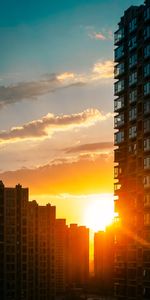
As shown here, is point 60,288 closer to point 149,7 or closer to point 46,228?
point 46,228

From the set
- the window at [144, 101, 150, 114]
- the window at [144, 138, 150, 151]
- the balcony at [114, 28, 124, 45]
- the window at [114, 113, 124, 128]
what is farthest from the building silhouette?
the window at [144, 101, 150, 114]

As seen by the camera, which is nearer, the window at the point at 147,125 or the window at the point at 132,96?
the window at the point at 147,125

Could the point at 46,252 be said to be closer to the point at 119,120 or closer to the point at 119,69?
the point at 119,120

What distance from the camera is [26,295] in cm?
12306

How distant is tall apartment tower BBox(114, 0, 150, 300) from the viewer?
177ft

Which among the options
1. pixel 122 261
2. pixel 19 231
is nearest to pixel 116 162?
pixel 122 261

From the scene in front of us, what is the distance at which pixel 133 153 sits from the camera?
186 feet

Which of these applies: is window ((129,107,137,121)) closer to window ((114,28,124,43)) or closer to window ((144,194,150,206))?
window ((144,194,150,206))

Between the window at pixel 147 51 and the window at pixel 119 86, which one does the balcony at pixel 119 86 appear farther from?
the window at pixel 147 51

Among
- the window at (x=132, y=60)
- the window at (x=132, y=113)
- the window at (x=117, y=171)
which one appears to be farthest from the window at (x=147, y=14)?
the window at (x=117, y=171)

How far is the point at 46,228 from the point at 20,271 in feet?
70.3

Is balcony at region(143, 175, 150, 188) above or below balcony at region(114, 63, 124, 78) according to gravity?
below

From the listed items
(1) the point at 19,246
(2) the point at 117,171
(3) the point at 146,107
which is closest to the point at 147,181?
(3) the point at 146,107

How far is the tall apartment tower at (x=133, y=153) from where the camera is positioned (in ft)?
177
